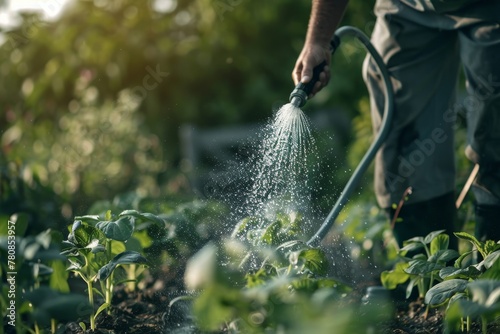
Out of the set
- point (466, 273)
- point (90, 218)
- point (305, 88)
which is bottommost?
point (466, 273)

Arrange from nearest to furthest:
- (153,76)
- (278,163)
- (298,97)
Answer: (298,97)
(278,163)
(153,76)

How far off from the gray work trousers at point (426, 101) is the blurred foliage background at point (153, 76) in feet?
6.99

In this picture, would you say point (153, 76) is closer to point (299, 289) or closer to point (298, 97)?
point (298, 97)

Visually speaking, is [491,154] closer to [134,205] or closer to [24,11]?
[134,205]

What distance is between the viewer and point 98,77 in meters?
5.41

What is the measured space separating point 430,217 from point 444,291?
100cm

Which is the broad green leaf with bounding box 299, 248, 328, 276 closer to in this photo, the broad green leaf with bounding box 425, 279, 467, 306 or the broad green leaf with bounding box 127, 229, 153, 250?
the broad green leaf with bounding box 425, 279, 467, 306

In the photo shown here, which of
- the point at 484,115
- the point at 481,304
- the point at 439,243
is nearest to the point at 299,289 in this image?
the point at 481,304

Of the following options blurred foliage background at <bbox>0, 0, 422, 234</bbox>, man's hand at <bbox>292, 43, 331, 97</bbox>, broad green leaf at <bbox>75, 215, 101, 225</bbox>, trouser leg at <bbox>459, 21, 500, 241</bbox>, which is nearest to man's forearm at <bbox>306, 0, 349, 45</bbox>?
man's hand at <bbox>292, 43, 331, 97</bbox>

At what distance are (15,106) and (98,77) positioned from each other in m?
0.64

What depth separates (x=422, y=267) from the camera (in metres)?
2.05

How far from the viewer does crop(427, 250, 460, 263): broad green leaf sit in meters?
2.04

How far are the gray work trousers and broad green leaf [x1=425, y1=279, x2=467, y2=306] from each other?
0.84 metres

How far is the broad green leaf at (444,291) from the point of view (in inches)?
69.0
